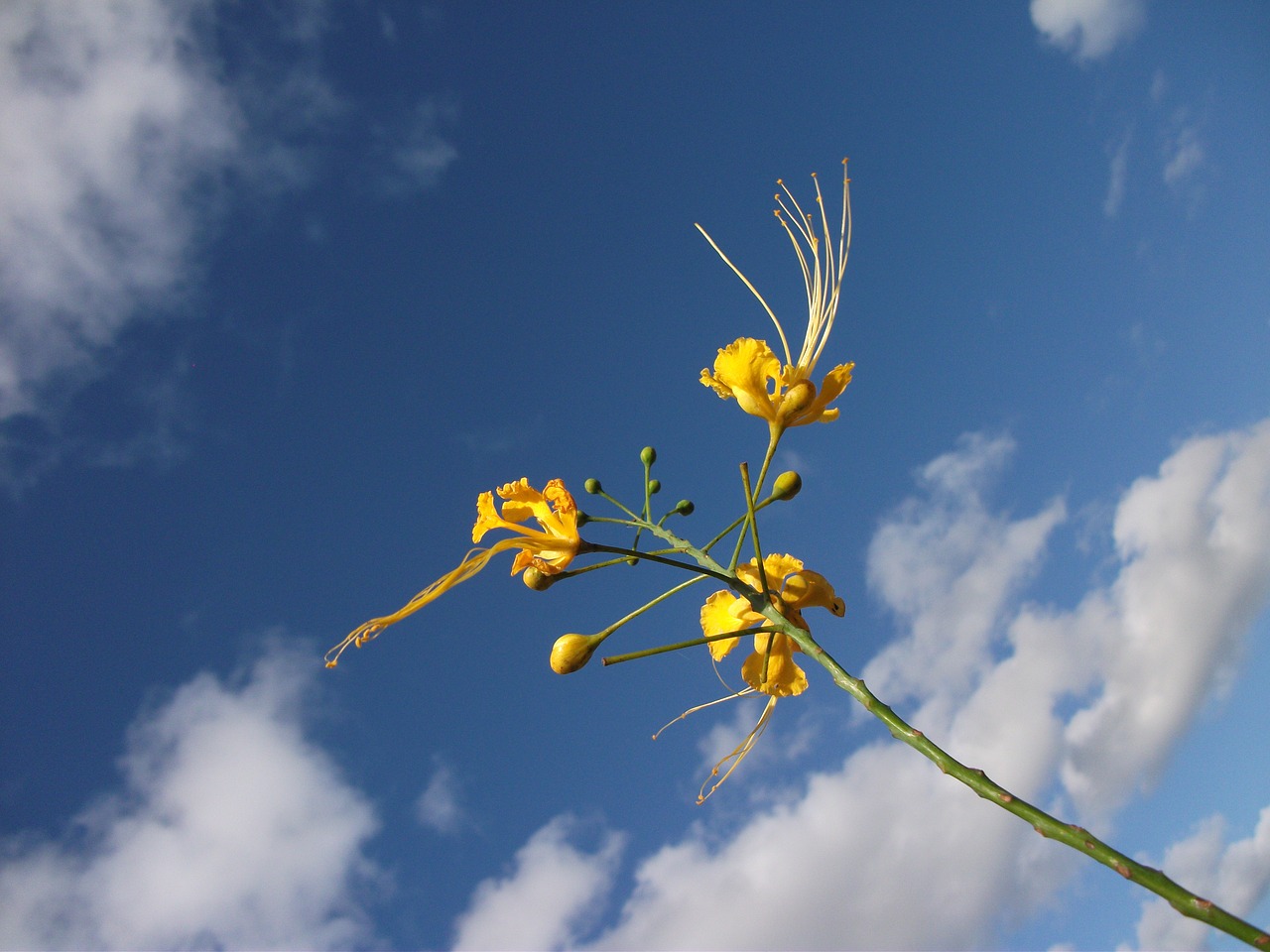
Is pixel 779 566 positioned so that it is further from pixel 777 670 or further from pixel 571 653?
pixel 571 653

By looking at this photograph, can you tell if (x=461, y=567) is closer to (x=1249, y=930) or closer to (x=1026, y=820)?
(x=1026, y=820)

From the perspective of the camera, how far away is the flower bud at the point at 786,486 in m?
2.46

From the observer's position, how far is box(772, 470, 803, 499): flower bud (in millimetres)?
2459

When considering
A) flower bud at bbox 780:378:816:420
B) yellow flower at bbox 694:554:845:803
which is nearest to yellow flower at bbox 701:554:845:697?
yellow flower at bbox 694:554:845:803

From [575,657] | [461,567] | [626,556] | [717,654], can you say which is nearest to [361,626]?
[461,567]

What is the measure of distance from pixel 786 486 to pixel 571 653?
88cm

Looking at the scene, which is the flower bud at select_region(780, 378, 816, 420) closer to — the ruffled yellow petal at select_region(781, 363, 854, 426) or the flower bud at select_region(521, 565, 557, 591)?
the ruffled yellow petal at select_region(781, 363, 854, 426)

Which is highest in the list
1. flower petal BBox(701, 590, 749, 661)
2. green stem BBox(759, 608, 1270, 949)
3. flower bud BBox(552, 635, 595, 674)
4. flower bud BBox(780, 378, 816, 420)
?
flower bud BBox(780, 378, 816, 420)

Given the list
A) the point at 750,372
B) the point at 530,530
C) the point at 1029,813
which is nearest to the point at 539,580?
the point at 530,530

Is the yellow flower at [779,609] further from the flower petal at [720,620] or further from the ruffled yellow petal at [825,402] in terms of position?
the ruffled yellow petal at [825,402]

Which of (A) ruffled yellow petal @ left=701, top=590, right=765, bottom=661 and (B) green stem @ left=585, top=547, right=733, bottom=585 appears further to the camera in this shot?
(A) ruffled yellow petal @ left=701, top=590, right=765, bottom=661

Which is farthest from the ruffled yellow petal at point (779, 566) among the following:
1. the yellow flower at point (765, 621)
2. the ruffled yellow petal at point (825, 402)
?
the ruffled yellow petal at point (825, 402)

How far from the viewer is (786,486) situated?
2461 mm

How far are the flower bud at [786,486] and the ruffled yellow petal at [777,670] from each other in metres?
0.48
